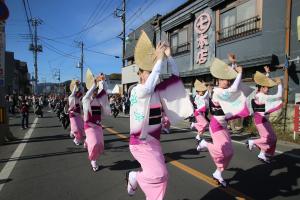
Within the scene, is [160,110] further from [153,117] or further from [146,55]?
[146,55]

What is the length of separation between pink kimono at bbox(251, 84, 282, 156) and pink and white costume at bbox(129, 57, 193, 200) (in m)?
4.00

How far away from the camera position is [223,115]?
21.5 ft

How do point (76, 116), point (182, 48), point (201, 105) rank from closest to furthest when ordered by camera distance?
point (76, 116)
point (201, 105)
point (182, 48)

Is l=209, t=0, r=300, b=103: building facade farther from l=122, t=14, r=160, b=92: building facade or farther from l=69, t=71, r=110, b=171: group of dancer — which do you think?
l=122, t=14, r=160, b=92: building facade

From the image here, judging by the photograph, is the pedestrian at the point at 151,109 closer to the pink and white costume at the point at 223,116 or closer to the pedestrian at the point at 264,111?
the pink and white costume at the point at 223,116

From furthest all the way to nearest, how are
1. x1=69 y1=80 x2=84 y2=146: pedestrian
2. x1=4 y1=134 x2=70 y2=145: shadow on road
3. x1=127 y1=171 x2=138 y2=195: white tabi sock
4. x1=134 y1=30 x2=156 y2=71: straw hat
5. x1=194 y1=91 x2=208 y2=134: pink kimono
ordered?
x1=4 y1=134 x2=70 y2=145: shadow on road
x1=194 y1=91 x2=208 y2=134: pink kimono
x1=69 y1=80 x2=84 y2=146: pedestrian
x1=127 y1=171 x2=138 y2=195: white tabi sock
x1=134 y1=30 x2=156 y2=71: straw hat

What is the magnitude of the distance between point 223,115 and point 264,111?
2.25 meters

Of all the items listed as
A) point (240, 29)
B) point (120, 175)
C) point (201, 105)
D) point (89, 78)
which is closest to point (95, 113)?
point (89, 78)

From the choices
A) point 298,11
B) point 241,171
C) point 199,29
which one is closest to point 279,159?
point 241,171

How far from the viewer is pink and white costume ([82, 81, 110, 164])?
24.8 feet

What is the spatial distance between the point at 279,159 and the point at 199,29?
47.0ft

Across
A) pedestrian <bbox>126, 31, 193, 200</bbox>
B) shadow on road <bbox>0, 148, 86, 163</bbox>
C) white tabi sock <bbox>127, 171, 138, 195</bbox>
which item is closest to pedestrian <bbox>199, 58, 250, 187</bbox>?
pedestrian <bbox>126, 31, 193, 200</bbox>

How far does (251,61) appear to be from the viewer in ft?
53.5

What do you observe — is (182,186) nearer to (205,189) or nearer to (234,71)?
(205,189)
